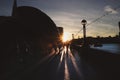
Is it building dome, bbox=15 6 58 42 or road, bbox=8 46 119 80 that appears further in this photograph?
building dome, bbox=15 6 58 42

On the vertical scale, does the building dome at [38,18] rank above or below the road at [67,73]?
above

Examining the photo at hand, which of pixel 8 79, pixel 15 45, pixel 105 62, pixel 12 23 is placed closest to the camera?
pixel 8 79

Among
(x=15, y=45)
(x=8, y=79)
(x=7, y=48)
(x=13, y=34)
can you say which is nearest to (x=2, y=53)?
(x=7, y=48)

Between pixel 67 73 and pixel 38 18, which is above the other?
pixel 38 18

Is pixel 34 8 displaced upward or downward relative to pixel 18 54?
upward

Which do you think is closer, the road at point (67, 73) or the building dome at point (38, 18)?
the road at point (67, 73)

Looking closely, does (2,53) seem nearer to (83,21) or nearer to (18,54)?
(18,54)

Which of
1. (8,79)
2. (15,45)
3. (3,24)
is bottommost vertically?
(8,79)

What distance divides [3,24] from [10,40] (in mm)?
2106

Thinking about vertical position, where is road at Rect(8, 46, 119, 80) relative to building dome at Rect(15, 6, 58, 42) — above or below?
below

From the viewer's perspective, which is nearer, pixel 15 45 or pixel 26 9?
pixel 15 45

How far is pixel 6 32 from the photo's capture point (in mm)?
26094

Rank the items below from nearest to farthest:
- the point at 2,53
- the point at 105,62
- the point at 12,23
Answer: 1. the point at 105,62
2. the point at 2,53
3. the point at 12,23

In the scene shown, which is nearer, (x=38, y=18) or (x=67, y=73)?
(x=67, y=73)
